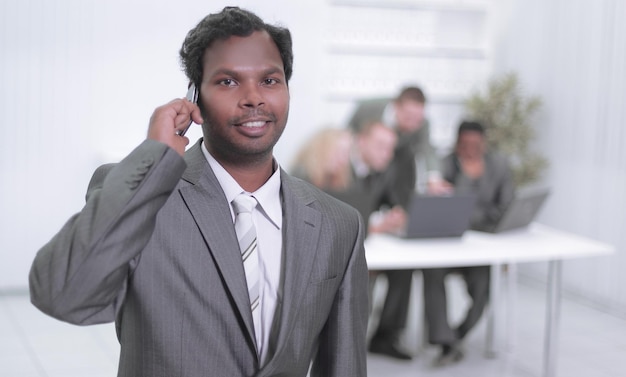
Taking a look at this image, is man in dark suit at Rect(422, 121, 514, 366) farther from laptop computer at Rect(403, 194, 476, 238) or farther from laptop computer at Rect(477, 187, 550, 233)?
laptop computer at Rect(403, 194, 476, 238)

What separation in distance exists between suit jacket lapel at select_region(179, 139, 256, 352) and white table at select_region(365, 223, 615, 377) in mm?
2084

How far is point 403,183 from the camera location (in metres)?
4.95

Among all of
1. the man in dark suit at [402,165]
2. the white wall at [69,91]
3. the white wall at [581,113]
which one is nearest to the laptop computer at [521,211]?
the man in dark suit at [402,165]

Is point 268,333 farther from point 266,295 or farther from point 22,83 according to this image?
point 22,83

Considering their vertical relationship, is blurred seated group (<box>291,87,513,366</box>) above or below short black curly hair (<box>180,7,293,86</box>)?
below

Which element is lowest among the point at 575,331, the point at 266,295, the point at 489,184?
the point at 575,331

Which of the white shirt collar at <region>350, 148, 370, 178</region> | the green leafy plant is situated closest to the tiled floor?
the white shirt collar at <region>350, 148, 370, 178</region>

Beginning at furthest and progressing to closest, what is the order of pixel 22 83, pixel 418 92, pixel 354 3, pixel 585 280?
pixel 354 3 → pixel 585 280 → pixel 418 92 → pixel 22 83

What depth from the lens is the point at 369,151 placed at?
4.35m

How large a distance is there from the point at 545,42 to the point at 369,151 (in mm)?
2407

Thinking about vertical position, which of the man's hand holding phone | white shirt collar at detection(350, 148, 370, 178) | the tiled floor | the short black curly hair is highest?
the short black curly hair

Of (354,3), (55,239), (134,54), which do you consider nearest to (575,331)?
(354,3)

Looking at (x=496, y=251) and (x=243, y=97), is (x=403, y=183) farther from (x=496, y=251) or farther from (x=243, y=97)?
(x=243, y=97)

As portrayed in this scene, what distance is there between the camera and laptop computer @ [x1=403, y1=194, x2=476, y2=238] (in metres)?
3.61
